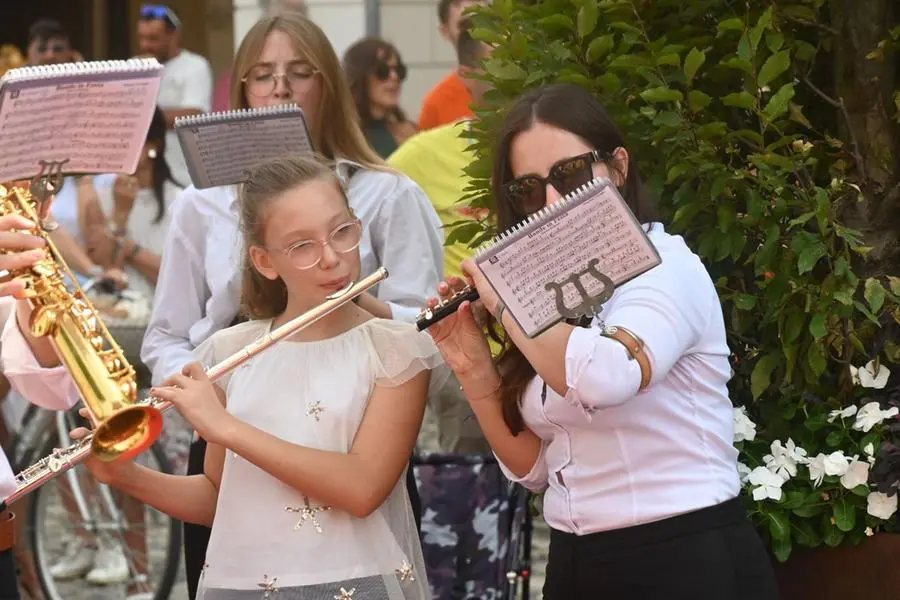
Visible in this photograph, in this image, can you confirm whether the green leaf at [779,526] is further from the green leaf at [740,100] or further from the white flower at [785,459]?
the green leaf at [740,100]

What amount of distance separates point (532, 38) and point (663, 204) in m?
0.46

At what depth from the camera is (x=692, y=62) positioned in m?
3.33

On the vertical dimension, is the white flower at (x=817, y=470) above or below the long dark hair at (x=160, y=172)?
above

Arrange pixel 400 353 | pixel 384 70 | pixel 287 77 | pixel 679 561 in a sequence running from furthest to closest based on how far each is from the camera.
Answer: pixel 384 70 → pixel 287 77 → pixel 400 353 → pixel 679 561

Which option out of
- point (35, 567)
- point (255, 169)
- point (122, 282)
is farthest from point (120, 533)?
point (255, 169)

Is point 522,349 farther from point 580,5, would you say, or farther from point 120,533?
point 120,533

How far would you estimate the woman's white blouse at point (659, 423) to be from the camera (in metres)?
2.72

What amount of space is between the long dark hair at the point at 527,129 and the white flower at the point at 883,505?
76 centimetres

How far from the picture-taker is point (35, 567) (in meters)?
5.89

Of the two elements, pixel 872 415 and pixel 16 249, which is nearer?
pixel 16 249

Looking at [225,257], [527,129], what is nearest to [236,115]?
[225,257]

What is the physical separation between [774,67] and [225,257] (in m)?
1.40

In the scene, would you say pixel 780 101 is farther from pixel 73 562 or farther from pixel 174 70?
pixel 174 70

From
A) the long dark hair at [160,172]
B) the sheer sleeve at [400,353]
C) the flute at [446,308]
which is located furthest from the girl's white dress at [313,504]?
the long dark hair at [160,172]
